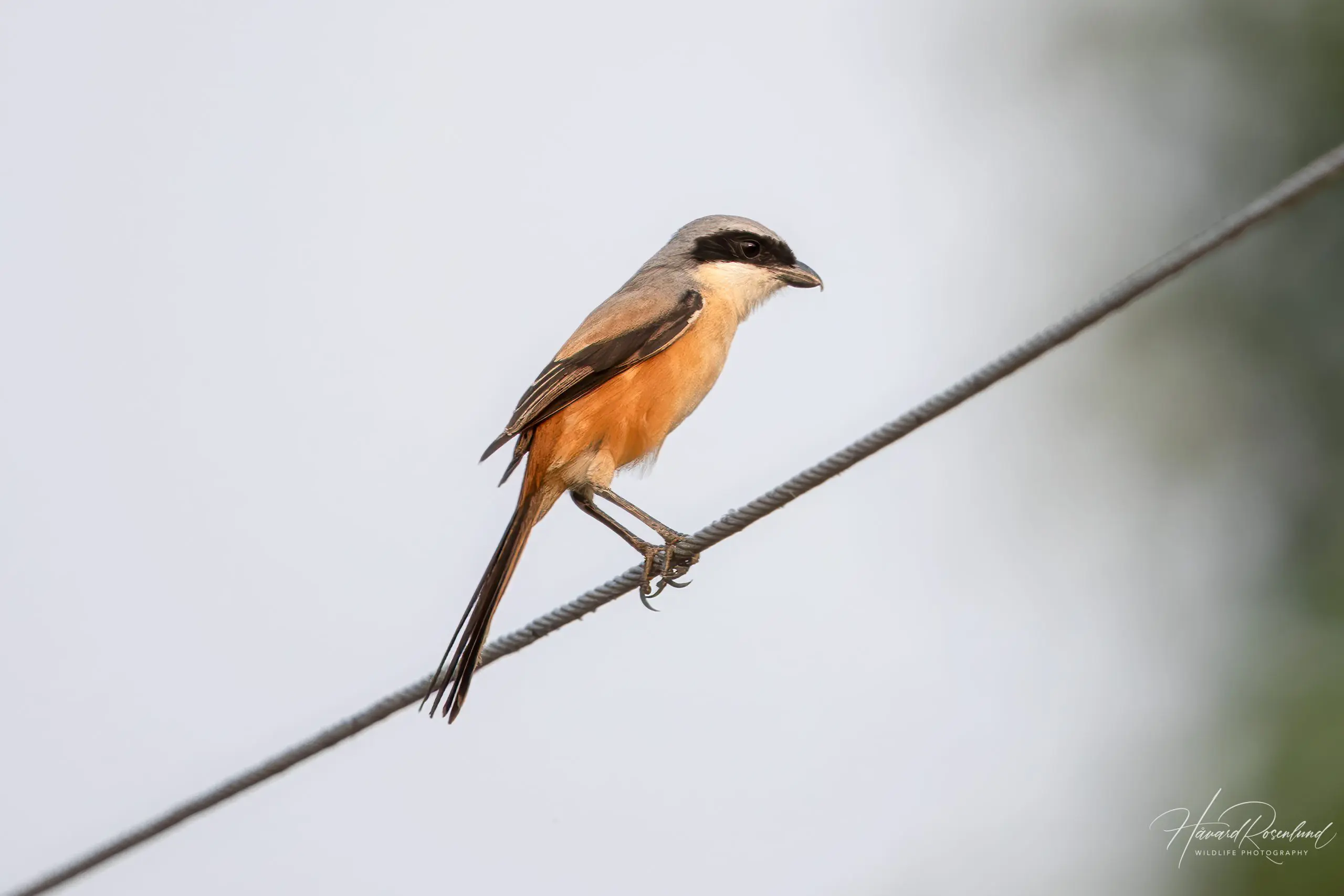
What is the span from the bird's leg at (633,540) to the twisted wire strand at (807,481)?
33cm

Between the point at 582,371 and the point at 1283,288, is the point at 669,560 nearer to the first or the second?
the point at 582,371

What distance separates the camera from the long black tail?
3.91 meters

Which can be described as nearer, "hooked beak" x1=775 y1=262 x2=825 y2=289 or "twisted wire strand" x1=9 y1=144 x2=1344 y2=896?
"twisted wire strand" x1=9 y1=144 x2=1344 y2=896

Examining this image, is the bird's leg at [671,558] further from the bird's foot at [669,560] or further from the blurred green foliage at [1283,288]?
the blurred green foliage at [1283,288]

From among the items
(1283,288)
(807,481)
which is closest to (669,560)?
(807,481)

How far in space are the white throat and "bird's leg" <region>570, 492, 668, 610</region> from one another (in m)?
0.97

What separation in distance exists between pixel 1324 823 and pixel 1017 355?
486 centimetres

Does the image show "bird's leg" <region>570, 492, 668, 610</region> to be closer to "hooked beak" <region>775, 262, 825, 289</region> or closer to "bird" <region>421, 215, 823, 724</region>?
"bird" <region>421, 215, 823, 724</region>

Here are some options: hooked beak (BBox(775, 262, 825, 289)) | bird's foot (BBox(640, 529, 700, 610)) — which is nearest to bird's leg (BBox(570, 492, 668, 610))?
bird's foot (BBox(640, 529, 700, 610))

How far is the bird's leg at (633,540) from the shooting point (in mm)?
4609

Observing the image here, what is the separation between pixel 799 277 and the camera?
18.8ft

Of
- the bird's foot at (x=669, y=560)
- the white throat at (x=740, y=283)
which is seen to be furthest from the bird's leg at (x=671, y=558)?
the white throat at (x=740, y=283)

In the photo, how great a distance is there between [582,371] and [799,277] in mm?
1219

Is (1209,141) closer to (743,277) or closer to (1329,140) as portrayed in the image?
(1329,140)
